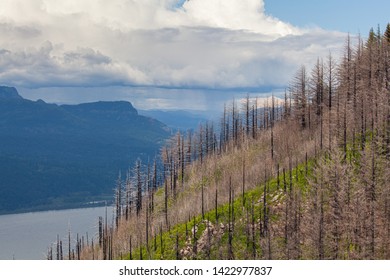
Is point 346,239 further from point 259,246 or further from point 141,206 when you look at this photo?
point 141,206

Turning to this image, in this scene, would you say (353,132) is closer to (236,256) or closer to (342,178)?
(342,178)

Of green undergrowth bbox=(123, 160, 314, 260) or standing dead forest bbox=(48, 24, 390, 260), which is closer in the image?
standing dead forest bbox=(48, 24, 390, 260)

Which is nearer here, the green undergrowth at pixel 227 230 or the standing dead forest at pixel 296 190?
the standing dead forest at pixel 296 190

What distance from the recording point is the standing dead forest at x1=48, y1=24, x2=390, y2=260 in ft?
245

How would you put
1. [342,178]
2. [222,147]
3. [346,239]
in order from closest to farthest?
[346,239] < [342,178] < [222,147]

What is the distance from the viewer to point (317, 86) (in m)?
137

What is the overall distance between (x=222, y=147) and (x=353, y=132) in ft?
249

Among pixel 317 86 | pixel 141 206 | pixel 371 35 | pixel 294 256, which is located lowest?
pixel 141 206

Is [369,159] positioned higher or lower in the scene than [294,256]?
higher

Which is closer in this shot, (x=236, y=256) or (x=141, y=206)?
(x=236, y=256)

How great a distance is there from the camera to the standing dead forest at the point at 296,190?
74812 millimetres

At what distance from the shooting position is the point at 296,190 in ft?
305
